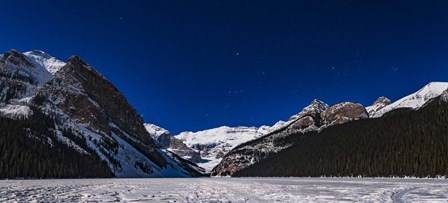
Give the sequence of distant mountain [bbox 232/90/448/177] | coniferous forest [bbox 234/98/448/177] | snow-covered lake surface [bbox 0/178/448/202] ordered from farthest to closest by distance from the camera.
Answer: coniferous forest [bbox 234/98/448/177] < distant mountain [bbox 232/90/448/177] < snow-covered lake surface [bbox 0/178/448/202]

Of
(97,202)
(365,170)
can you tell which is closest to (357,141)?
(365,170)

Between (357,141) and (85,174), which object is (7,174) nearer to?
(85,174)

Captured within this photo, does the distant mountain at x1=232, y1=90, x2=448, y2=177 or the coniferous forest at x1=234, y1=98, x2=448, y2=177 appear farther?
the coniferous forest at x1=234, y1=98, x2=448, y2=177

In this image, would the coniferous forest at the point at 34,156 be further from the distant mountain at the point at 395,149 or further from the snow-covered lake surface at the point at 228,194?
the distant mountain at the point at 395,149

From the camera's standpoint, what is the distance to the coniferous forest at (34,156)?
127812mm

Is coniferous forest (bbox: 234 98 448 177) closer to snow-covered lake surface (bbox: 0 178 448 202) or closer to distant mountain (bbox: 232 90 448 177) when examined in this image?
distant mountain (bbox: 232 90 448 177)

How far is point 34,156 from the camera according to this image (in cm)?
14400

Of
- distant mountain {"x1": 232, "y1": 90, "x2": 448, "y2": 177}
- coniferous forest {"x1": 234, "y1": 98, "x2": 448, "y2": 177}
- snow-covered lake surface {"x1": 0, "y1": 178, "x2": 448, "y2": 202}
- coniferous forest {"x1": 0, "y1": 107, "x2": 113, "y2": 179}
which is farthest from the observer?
coniferous forest {"x1": 0, "y1": 107, "x2": 113, "y2": 179}

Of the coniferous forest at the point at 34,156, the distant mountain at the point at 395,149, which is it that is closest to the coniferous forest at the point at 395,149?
the distant mountain at the point at 395,149

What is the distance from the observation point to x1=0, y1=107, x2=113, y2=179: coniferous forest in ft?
419

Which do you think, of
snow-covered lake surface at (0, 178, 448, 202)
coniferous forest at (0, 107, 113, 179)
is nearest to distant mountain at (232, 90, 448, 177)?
snow-covered lake surface at (0, 178, 448, 202)

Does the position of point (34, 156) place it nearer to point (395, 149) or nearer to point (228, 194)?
point (228, 194)

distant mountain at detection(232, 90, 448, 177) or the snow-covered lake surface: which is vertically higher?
distant mountain at detection(232, 90, 448, 177)

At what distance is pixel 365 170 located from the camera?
14475cm
